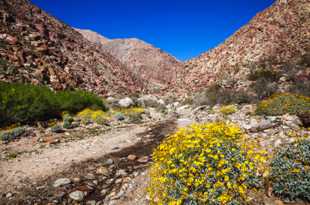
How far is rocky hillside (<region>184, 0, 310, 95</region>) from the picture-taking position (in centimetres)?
1542

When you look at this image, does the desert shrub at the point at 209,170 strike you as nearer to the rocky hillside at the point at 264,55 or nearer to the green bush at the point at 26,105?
the green bush at the point at 26,105

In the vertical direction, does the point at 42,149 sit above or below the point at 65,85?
below

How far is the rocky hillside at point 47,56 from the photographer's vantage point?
18422mm

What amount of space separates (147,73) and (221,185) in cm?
5384

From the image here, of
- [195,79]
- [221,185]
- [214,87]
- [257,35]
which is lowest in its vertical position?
[221,185]

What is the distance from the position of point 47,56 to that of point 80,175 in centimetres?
2152

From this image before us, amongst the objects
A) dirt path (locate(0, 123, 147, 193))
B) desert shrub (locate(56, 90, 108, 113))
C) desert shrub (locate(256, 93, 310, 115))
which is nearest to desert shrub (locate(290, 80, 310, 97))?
desert shrub (locate(256, 93, 310, 115))

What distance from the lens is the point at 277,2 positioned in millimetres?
24203

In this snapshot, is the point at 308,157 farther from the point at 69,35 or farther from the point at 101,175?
the point at 69,35

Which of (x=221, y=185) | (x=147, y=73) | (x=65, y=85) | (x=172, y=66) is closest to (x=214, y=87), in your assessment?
(x=65, y=85)

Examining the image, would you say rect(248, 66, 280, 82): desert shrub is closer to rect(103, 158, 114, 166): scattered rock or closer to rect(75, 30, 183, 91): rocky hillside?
rect(103, 158, 114, 166): scattered rock

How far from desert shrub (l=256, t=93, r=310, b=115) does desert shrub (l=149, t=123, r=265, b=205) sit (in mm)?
6127

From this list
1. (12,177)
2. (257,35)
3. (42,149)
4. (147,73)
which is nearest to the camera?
(12,177)

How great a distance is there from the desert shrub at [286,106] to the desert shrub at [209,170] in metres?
6.13
